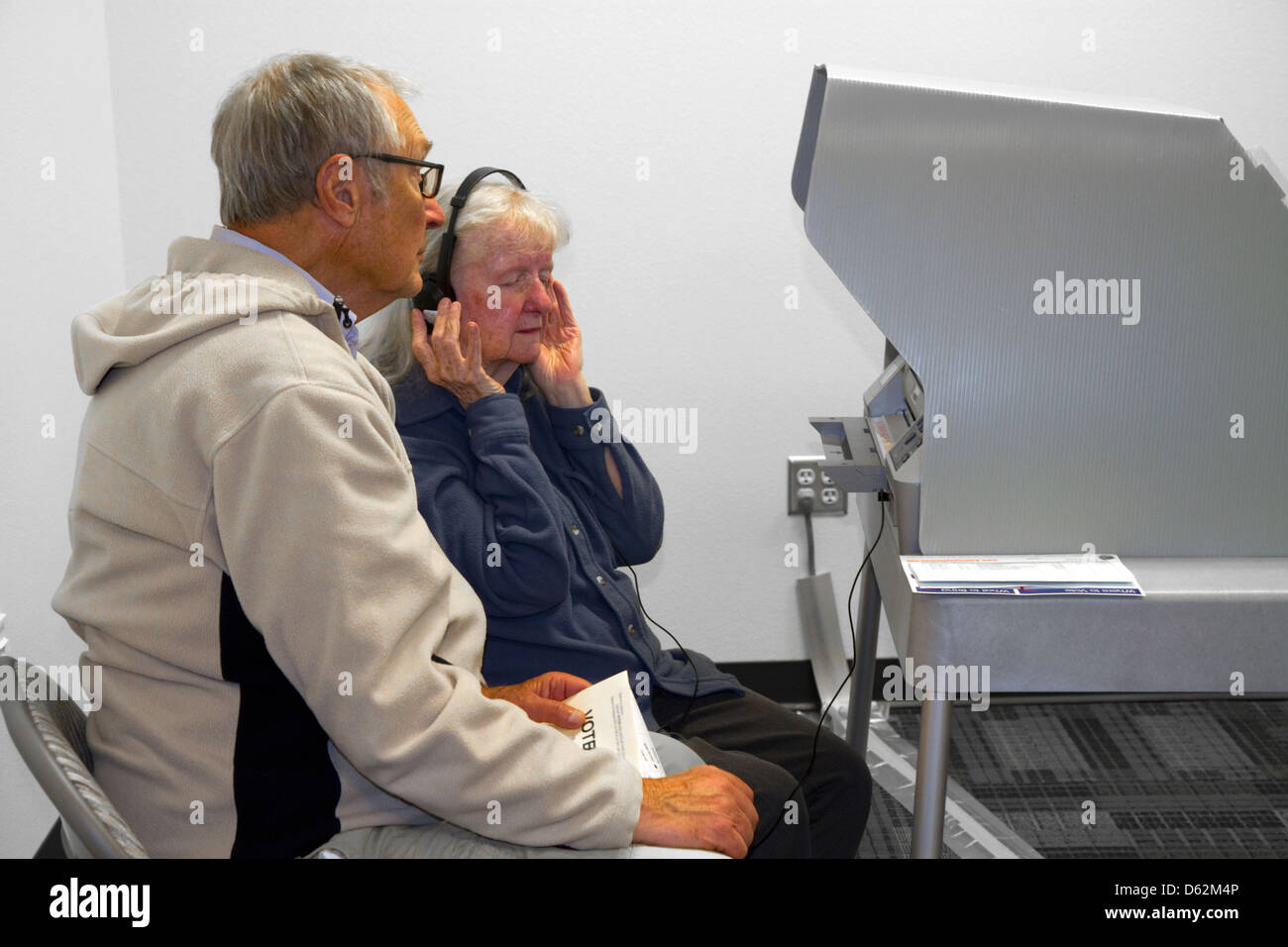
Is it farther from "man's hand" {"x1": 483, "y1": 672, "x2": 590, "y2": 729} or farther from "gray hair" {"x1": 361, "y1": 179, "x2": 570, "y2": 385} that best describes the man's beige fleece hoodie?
"gray hair" {"x1": 361, "y1": 179, "x2": 570, "y2": 385}

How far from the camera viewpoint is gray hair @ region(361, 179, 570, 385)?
5.30 feet

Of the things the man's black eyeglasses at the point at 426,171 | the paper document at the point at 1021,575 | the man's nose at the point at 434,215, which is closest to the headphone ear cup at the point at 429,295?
the man's nose at the point at 434,215

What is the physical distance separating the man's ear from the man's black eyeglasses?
1.1 inches

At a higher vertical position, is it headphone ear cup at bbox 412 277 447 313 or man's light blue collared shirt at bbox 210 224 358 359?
man's light blue collared shirt at bbox 210 224 358 359

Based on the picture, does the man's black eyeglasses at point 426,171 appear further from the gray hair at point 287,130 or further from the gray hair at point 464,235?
the gray hair at point 464,235

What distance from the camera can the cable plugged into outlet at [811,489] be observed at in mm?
2469

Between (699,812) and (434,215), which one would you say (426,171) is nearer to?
(434,215)

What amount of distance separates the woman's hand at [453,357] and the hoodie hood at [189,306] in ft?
1.30

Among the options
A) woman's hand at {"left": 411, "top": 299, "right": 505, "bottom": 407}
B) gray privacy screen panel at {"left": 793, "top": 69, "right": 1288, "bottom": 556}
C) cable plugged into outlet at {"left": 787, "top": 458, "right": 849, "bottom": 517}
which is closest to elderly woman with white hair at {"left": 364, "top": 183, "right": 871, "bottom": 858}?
woman's hand at {"left": 411, "top": 299, "right": 505, "bottom": 407}

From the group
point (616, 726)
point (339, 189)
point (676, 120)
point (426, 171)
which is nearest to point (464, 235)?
point (426, 171)

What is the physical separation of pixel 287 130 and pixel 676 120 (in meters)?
1.30

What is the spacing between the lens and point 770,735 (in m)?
1.64

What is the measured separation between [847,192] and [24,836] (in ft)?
5.00
